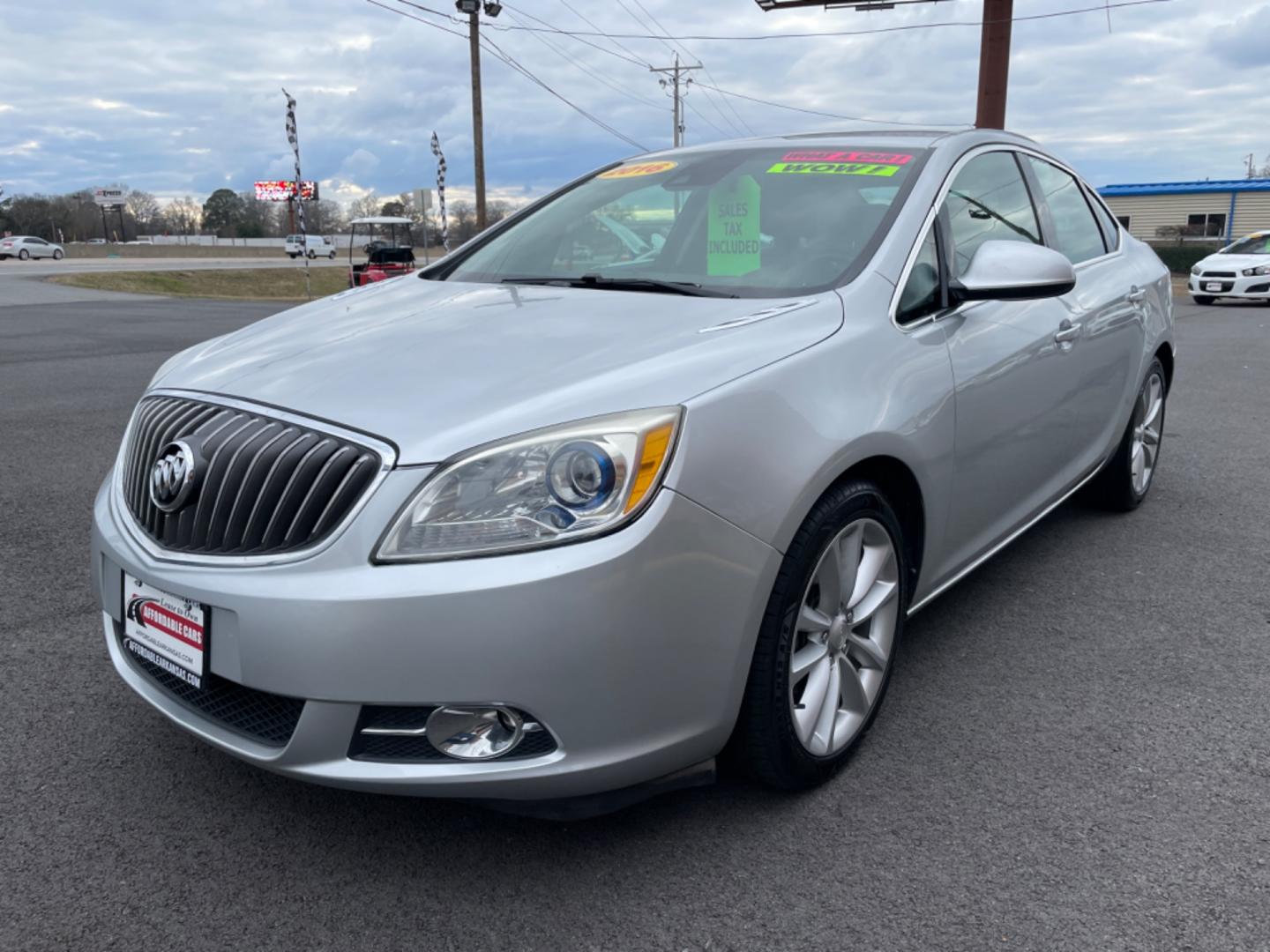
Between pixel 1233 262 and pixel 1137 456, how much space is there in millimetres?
18581

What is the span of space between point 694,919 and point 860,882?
1.20 ft

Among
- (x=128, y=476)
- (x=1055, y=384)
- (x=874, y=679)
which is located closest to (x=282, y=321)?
(x=128, y=476)

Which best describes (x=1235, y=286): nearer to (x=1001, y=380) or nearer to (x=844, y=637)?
(x=1001, y=380)

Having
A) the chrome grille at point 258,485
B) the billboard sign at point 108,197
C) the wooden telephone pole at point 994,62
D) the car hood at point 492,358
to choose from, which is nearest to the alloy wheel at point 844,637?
the car hood at point 492,358

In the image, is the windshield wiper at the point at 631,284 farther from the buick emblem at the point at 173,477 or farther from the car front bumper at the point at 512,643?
the buick emblem at the point at 173,477

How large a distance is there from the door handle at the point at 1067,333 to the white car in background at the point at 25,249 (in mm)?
52393

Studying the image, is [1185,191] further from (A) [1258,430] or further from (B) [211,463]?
(B) [211,463]

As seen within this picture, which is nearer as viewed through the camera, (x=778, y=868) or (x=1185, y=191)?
(x=778, y=868)

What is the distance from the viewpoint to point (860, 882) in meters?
2.13

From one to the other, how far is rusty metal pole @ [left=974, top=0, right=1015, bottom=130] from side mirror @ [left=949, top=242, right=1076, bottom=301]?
15.5 m

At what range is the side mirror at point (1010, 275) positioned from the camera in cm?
278

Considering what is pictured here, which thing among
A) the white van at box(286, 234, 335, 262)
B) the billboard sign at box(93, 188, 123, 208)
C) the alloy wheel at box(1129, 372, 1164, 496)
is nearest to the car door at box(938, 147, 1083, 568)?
the alloy wheel at box(1129, 372, 1164, 496)

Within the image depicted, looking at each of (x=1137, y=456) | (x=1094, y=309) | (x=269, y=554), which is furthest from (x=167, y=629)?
(x=1137, y=456)

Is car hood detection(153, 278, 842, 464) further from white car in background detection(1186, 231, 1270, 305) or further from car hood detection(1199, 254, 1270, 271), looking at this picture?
car hood detection(1199, 254, 1270, 271)
